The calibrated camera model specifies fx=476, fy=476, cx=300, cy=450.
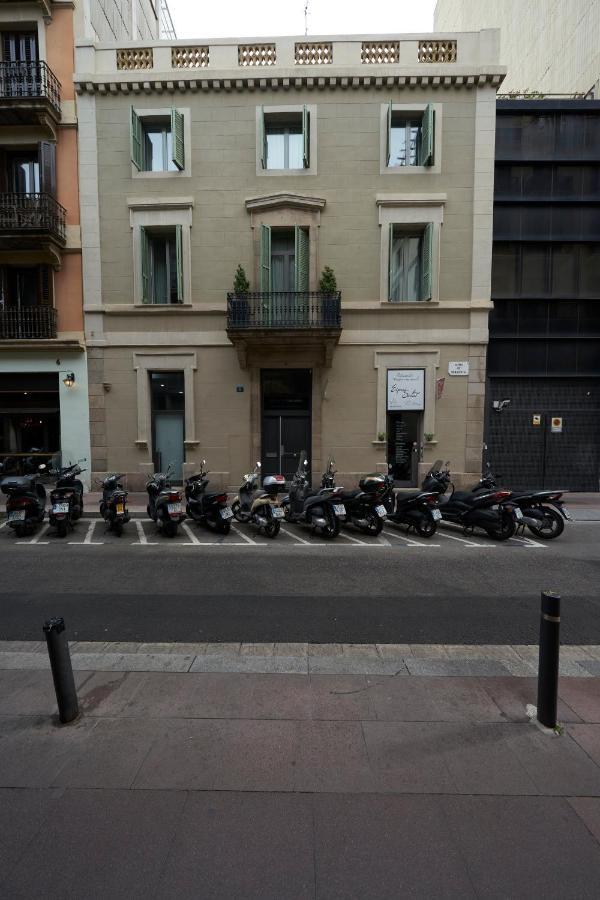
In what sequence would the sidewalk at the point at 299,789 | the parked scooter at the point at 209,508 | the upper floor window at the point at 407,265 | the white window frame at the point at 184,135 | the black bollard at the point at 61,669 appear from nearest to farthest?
1. the sidewalk at the point at 299,789
2. the black bollard at the point at 61,669
3. the parked scooter at the point at 209,508
4. the white window frame at the point at 184,135
5. the upper floor window at the point at 407,265

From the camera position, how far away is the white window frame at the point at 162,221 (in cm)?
1395

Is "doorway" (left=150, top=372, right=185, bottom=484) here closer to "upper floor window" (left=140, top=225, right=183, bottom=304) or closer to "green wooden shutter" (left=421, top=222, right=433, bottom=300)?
"upper floor window" (left=140, top=225, right=183, bottom=304)

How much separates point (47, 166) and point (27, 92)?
2.16 m

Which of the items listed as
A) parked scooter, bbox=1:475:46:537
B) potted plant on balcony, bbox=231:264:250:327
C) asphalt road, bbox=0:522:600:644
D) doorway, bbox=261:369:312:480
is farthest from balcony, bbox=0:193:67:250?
asphalt road, bbox=0:522:600:644

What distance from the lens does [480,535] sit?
970 centimetres

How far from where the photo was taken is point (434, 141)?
13.5 meters

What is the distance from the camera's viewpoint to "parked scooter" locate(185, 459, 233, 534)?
9.50 meters

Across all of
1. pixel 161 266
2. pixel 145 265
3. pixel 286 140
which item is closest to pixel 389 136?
pixel 286 140

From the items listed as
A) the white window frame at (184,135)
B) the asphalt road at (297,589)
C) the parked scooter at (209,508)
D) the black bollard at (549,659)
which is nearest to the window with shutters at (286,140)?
the white window frame at (184,135)

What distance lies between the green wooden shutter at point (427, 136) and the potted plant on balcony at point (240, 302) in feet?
20.0

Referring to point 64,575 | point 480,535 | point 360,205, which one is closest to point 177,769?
point 64,575

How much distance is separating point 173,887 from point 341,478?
1236 centimetres

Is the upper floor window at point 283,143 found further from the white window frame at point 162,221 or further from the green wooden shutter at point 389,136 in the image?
the white window frame at point 162,221

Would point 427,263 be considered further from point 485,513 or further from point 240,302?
point 485,513
